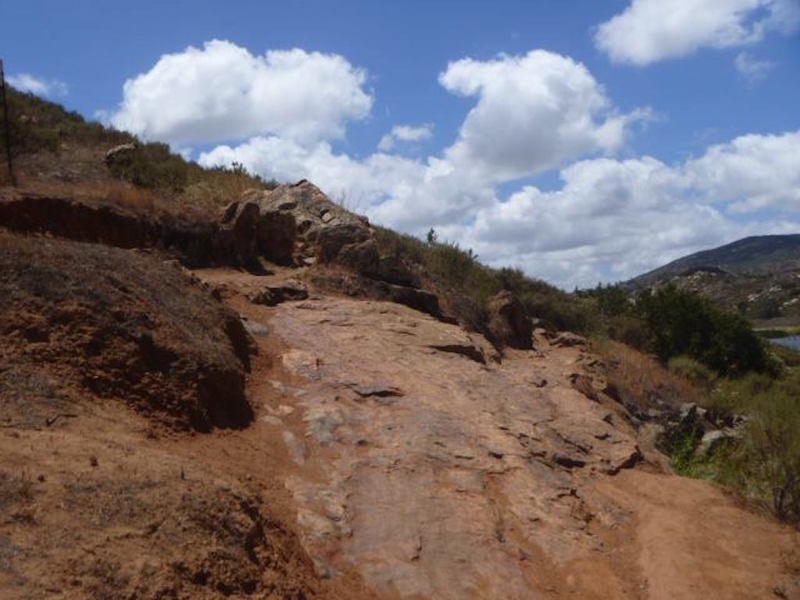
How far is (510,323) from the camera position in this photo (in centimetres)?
1697

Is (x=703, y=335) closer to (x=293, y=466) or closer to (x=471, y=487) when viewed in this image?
(x=471, y=487)

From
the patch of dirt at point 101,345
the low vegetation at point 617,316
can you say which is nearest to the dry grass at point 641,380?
the low vegetation at point 617,316

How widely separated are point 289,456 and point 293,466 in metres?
0.17

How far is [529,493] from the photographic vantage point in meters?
6.94

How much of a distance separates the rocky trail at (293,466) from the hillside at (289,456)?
2cm

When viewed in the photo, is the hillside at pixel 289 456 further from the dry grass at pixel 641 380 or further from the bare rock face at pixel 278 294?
the dry grass at pixel 641 380

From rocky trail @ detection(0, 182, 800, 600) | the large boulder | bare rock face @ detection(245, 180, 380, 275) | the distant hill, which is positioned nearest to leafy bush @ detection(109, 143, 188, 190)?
bare rock face @ detection(245, 180, 380, 275)

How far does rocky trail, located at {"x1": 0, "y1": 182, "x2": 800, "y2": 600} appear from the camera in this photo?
4.12 m

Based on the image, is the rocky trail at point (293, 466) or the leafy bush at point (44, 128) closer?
the rocky trail at point (293, 466)

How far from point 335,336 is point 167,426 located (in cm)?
371

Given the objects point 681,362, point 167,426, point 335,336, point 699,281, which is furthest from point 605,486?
point 699,281

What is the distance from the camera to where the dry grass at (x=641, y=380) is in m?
17.4

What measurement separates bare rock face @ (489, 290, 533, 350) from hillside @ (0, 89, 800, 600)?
14.9ft

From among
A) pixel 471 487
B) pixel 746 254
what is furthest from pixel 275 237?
pixel 746 254
